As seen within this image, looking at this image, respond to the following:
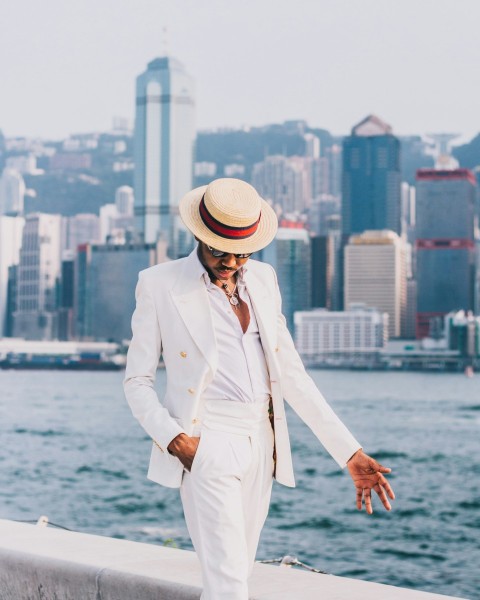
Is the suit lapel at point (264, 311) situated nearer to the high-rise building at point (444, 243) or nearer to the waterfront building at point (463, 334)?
the waterfront building at point (463, 334)

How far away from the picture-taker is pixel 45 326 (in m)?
107

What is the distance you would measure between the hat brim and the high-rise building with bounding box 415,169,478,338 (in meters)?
99.0

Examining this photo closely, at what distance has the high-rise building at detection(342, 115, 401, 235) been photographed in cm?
12300

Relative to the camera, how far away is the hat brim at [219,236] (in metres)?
2.49

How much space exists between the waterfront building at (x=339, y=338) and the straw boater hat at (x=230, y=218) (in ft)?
320

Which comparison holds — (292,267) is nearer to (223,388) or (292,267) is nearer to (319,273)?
(319,273)

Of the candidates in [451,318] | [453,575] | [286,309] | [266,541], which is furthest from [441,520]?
[286,309]

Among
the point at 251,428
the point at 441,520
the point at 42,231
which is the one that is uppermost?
Answer: the point at 42,231

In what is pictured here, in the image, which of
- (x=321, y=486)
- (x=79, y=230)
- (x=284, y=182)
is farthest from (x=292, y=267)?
(x=321, y=486)

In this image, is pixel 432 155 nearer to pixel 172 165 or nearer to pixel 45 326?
pixel 172 165

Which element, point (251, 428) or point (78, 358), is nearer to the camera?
point (251, 428)

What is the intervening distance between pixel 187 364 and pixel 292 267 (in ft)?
344

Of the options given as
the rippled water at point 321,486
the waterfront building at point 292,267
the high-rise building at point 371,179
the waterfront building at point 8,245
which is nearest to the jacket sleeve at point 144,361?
the rippled water at point 321,486

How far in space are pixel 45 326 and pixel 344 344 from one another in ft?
90.6
